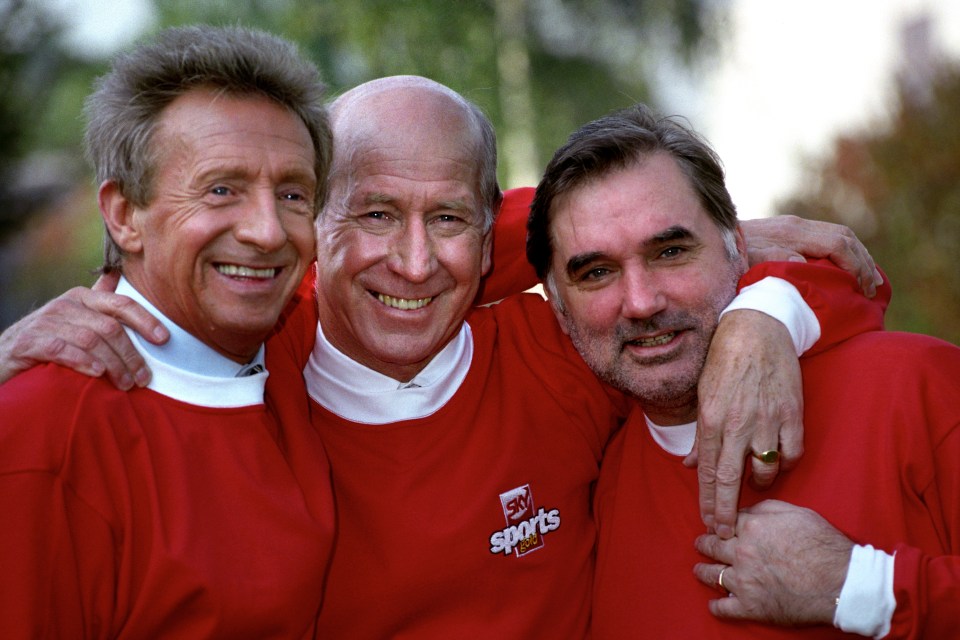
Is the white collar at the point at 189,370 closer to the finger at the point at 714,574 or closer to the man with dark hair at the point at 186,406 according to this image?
the man with dark hair at the point at 186,406

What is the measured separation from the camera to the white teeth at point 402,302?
2.83 m

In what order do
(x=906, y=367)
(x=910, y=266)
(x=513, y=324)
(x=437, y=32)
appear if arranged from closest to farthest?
(x=906, y=367)
(x=513, y=324)
(x=910, y=266)
(x=437, y=32)

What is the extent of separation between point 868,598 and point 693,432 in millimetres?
735

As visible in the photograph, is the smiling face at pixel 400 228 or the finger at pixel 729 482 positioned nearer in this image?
the finger at pixel 729 482

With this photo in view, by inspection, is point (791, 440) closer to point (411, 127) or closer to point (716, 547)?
point (716, 547)

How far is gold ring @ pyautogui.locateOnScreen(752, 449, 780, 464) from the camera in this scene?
2.49 meters

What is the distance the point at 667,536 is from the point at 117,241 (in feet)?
5.48

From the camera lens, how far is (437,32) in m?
11.3

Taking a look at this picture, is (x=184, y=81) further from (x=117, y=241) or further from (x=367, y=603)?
(x=367, y=603)

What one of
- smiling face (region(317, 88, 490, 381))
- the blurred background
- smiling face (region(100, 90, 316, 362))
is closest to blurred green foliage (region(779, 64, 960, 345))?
the blurred background

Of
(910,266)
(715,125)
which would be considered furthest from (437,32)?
(910,266)

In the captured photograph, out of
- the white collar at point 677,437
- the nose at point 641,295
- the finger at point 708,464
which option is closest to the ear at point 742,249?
the nose at point 641,295

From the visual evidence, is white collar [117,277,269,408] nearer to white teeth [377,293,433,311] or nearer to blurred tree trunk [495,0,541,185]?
white teeth [377,293,433,311]

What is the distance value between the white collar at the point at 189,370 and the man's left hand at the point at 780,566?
1259 mm
